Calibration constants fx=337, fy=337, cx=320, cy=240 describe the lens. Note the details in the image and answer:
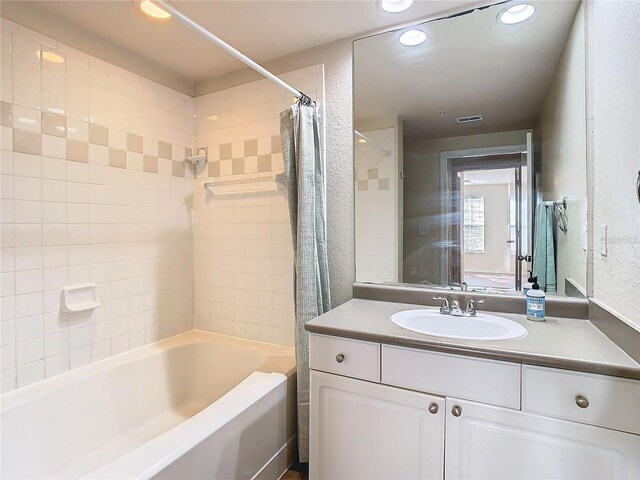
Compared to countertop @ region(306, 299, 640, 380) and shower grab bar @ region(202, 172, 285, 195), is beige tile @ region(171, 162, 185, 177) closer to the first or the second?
shower grab bar @ region(202, 172, 285, 195)

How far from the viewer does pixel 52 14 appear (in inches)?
65.6

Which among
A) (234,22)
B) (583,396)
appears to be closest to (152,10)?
(234,22)

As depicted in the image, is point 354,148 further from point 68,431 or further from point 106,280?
point 68,431

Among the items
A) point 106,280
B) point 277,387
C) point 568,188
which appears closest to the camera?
point 568,188

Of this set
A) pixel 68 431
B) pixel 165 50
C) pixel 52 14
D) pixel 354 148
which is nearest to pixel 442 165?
pixel 354 148

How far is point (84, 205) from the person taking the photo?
1799 mm

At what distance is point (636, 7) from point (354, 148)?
1206mm

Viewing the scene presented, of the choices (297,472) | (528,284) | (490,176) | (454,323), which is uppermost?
(490,176)

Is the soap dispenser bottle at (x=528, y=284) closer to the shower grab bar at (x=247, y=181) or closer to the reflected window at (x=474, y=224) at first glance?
the reflected window at (x=474, y=224)

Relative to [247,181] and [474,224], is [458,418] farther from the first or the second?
[247,181]

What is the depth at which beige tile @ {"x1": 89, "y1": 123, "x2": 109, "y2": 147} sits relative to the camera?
1.84 m

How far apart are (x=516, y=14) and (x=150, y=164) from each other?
2161mm

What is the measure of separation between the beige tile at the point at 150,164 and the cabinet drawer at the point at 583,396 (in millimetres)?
2223

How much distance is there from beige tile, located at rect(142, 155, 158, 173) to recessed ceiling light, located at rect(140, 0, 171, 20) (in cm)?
79
